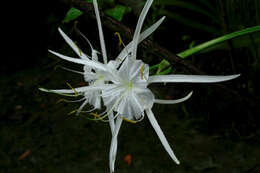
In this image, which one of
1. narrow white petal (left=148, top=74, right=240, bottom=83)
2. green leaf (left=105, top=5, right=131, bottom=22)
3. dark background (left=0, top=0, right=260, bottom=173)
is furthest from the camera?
dark background (left=0, top=0, right=260, bottom=173)

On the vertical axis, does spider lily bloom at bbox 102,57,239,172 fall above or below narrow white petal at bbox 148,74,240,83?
below

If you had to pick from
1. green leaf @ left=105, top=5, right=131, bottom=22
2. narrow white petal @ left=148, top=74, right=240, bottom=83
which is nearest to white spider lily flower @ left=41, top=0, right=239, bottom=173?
narrow white petal @ left=148, top=74, right=240, bottom=83

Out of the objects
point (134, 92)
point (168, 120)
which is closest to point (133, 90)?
point (134, 92)

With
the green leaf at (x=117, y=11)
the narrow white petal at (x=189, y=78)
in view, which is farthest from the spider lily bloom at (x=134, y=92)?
the green leaf at (x=117, y=11)

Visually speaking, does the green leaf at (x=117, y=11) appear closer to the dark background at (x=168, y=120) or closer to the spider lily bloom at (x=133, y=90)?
the dark background at (x=168, y=120)

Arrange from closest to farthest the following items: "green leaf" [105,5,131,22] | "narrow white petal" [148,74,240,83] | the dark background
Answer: "narrow white petal" [148,74,240,83] → "green leaf" [105,5,131,22] → the dark background

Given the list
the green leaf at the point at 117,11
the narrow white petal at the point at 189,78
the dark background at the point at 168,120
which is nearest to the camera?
the narrow white petal at the point at 189,78

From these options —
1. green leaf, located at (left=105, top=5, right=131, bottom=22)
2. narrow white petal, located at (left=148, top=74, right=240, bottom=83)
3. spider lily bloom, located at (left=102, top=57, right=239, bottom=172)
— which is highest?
green leaf, located at (left=105, top=5, right=131, bottom=22)

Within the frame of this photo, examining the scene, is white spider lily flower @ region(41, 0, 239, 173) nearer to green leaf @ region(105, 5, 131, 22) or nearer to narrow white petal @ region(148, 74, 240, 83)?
narrow white petal @ region(148, 74, 240, 83)

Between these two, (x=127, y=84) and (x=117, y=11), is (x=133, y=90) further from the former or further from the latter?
(x=117, y=11)
